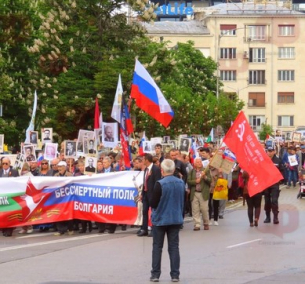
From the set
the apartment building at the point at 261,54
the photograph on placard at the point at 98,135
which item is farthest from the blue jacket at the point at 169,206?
the apartment building at the point at 261,54

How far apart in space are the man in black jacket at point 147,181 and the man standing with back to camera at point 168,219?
18.4 ft

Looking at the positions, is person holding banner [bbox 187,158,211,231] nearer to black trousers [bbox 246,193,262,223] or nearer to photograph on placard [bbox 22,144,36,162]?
black trousers [bbox 246,193,262,223]

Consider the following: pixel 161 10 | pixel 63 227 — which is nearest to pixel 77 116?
pixel 63 227

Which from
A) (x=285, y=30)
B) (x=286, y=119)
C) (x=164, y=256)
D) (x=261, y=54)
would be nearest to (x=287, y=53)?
(x=285, y=30)

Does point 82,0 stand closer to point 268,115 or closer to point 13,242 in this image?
point 13,242

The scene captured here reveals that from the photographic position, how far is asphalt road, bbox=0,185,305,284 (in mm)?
15141

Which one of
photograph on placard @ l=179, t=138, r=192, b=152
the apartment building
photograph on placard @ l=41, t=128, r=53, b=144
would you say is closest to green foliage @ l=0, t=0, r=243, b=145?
photograph on placard @ l=179, t=138, r=192, b=152

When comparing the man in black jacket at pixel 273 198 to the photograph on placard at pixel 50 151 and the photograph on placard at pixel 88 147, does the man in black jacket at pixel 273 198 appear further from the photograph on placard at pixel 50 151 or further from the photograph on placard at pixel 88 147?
the photograph on placard at pixel 50 151

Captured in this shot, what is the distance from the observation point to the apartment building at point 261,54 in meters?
106

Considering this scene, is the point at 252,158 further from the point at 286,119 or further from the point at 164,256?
the point at 286,119

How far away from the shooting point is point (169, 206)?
14602 millimetres

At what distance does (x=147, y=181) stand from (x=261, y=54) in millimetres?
86635

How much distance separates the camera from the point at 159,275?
14680mm

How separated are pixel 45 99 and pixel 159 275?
97.1 ft
